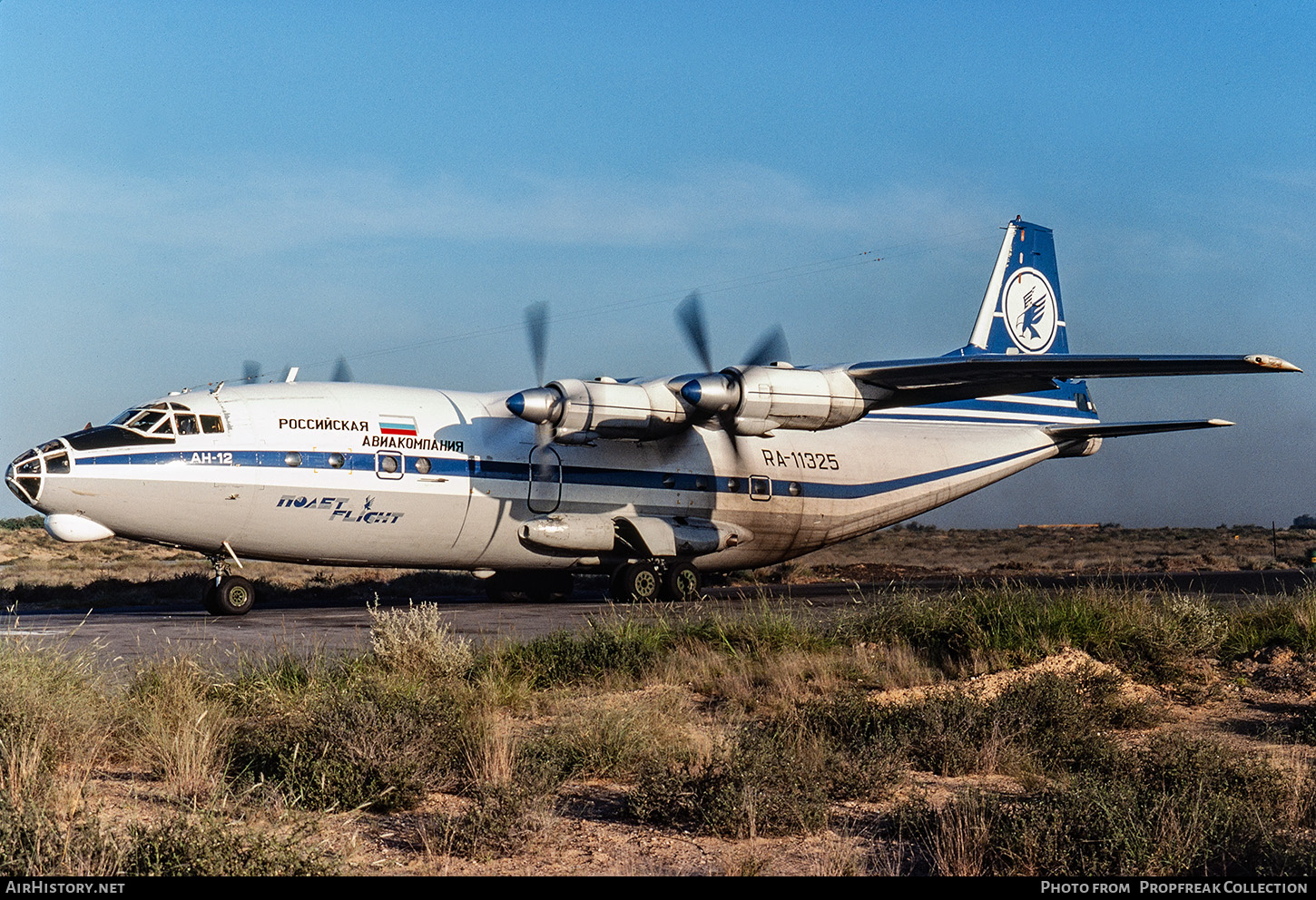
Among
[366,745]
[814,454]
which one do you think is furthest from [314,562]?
[366,745]

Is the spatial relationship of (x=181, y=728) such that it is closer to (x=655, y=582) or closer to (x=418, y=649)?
(x=418, y=649)

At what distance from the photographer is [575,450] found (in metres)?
22.2

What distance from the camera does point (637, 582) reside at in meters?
22.7

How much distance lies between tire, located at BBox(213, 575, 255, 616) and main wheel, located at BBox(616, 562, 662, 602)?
23.4 ft

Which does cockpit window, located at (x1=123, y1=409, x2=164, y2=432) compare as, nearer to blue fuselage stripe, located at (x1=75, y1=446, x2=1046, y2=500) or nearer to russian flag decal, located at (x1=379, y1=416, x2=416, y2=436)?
blue fuselage stripe, located at (x1=75, y1=446, x2=1046, y2=500)

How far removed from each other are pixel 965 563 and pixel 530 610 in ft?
100

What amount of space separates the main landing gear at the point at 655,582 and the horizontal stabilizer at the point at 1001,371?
536 centimetres

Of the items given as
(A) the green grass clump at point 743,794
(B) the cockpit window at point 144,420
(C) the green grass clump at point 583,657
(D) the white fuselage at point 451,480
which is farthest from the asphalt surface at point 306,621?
(A) the green grass clump at point 743,794

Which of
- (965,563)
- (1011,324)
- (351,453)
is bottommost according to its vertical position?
(965,563)

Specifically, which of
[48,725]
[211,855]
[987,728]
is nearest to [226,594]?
[48,725]

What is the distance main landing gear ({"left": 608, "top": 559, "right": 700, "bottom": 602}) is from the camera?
74.3ft

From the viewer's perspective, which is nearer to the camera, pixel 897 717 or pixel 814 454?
pixel 897 717
